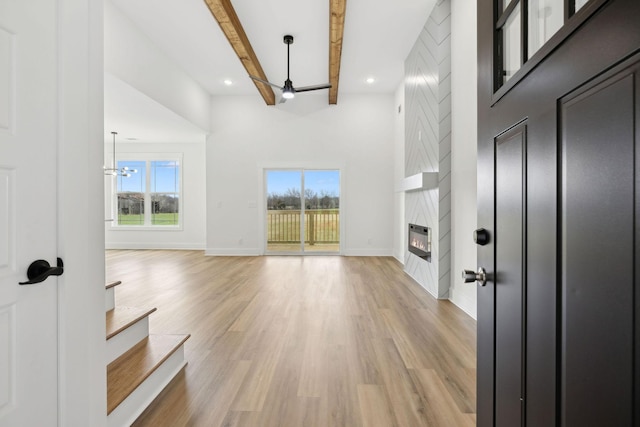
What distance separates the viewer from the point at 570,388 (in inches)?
25.3

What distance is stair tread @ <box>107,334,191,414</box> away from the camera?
1.49 metres

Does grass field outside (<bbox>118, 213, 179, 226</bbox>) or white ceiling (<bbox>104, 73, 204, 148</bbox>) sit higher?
white ceiling (<bbox>104, 73, 204, 148</bbox>)

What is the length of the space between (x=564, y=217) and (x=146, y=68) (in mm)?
5143

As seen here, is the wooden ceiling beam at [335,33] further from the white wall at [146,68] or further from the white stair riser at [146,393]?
the white stair riser at [146,393]

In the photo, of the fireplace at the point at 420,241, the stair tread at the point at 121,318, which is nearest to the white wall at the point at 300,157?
the fireplace at the point at 420,241

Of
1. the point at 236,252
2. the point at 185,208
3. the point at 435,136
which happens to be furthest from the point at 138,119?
the point at 435,136

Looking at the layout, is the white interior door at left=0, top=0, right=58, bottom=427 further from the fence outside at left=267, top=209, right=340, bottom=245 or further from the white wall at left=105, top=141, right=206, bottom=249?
the white wall at left=105, top=141, right=206, bottom=249

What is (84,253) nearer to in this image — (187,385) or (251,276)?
(187,385)

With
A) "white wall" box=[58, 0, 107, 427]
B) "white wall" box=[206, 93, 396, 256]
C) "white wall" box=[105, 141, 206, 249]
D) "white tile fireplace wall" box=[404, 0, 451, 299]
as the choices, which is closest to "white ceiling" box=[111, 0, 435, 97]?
"white tile fireplace wall" box=[404, 0, 451, 299]

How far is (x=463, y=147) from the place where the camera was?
3.20 m

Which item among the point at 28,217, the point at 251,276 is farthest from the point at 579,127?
the point at 251,276

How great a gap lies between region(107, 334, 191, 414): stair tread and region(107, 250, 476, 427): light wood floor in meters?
0.18

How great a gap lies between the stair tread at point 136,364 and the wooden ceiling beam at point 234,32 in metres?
3.38

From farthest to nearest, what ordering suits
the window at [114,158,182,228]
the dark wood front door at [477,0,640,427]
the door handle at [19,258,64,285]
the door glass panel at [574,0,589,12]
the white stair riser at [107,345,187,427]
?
the window at [114,158,182,228]
the white stair riser at [107,345,187,427]
the door handle at [19,258,64,285]
the door glass panel at [574,0,589,12]
the dark wood front door at [477,0,640,427]
